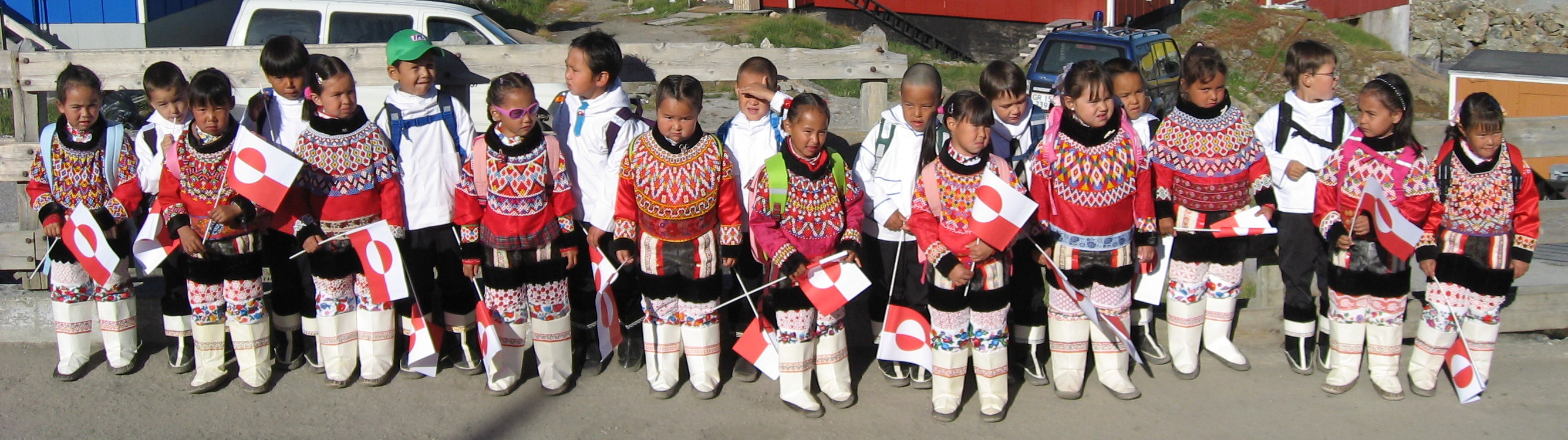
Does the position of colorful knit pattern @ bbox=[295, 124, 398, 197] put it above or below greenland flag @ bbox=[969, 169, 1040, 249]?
above

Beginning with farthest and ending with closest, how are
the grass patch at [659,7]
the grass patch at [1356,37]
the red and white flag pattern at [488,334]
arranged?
the grass patch at [659,7] → the grass patch at [1356,37] → the red and white flag pattern at [488,334]

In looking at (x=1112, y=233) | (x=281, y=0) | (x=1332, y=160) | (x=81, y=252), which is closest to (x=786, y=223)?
(x=1112, y=233)

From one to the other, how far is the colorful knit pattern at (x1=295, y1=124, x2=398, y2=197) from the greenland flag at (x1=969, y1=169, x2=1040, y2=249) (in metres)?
2.36

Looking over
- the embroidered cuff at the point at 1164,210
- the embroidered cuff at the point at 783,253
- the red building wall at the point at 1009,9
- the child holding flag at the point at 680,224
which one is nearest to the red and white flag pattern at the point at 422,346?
the child holding flag at the point at 680,224

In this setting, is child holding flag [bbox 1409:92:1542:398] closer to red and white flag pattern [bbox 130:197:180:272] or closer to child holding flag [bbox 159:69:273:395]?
child holding flag [bbox 159:69:273:395]

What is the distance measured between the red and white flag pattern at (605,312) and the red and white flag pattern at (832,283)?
83 centimetres

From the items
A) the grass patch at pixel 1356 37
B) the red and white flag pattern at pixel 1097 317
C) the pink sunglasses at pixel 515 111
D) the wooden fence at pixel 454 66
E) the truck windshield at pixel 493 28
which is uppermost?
the grass patch at pixel 1356 37

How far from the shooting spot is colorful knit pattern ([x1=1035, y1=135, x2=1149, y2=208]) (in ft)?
14.0

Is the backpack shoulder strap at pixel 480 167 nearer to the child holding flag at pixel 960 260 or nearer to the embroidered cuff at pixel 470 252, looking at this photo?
the embroidered cuff at pixel 470 252

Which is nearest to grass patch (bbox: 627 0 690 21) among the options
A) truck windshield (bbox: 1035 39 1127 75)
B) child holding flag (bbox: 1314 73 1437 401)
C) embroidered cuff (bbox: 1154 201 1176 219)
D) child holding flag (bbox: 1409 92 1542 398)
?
truck windshield (bbox: 1035 39 1127 75)

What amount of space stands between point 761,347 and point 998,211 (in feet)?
3.75

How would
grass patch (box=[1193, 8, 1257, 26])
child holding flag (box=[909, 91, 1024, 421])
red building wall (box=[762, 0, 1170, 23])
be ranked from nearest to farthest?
1. child holding flag (box=[909, 91, 1024, 421])
2. red building wall (box=[762, 0, 1170, 23])
3. grass patch (box=[1193, 8, 1257, 26])

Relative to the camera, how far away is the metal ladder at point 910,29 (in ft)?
80.8

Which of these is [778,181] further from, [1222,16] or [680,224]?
[1222,16]
